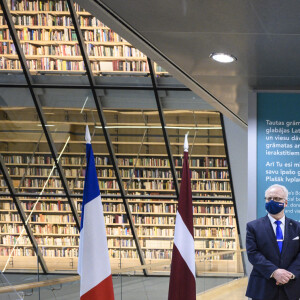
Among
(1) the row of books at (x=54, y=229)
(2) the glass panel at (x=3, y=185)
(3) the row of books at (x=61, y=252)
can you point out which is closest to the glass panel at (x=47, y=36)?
(2) the glass panel at (x=3, y=185)

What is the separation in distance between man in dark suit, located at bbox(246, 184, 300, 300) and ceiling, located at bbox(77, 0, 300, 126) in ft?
2.92

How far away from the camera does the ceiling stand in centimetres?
319

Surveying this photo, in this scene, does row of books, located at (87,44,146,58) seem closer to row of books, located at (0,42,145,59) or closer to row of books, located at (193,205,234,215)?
row of books, located at (0,42,145,59)

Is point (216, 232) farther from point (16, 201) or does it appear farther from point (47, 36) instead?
point (47, 36)

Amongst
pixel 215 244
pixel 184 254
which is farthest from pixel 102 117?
pixel 184 254

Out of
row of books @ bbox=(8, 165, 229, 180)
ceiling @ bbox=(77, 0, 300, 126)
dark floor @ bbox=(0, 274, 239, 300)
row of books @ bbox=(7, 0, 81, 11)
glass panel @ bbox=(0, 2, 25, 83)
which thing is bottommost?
dark floor @ bbox=(0, 274, 239, 300)

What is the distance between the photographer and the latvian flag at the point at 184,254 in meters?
4.94

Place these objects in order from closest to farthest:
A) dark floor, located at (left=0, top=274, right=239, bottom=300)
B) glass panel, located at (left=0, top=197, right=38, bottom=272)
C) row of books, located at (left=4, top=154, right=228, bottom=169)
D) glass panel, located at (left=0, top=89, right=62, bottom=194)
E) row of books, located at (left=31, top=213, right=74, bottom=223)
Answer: dark floor, located at (left=0, top=274, right=239, bottom=300)
glass panel, located at (left=0, top=89, right=62, bottom=194)
row of books, located at (left=4, top=154, right=228, bottom=169)
glass panel, located at (left=0, top=197, right=38, bottom=272)
row of books, located at (left=31, top=213, right=74, bottom=223)

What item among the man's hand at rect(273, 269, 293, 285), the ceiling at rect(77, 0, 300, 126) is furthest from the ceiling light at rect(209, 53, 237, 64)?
the man's hand at rect(273, 269, 293, 285)

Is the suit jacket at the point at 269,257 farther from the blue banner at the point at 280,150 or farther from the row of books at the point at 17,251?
the row of books at the point at 17,251

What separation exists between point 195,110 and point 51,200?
3041mm

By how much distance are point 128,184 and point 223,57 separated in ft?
23.0

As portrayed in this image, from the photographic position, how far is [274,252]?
13.2 feet

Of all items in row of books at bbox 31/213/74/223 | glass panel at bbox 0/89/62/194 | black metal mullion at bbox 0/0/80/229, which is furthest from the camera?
row of books at bbox 31/213/74/223
